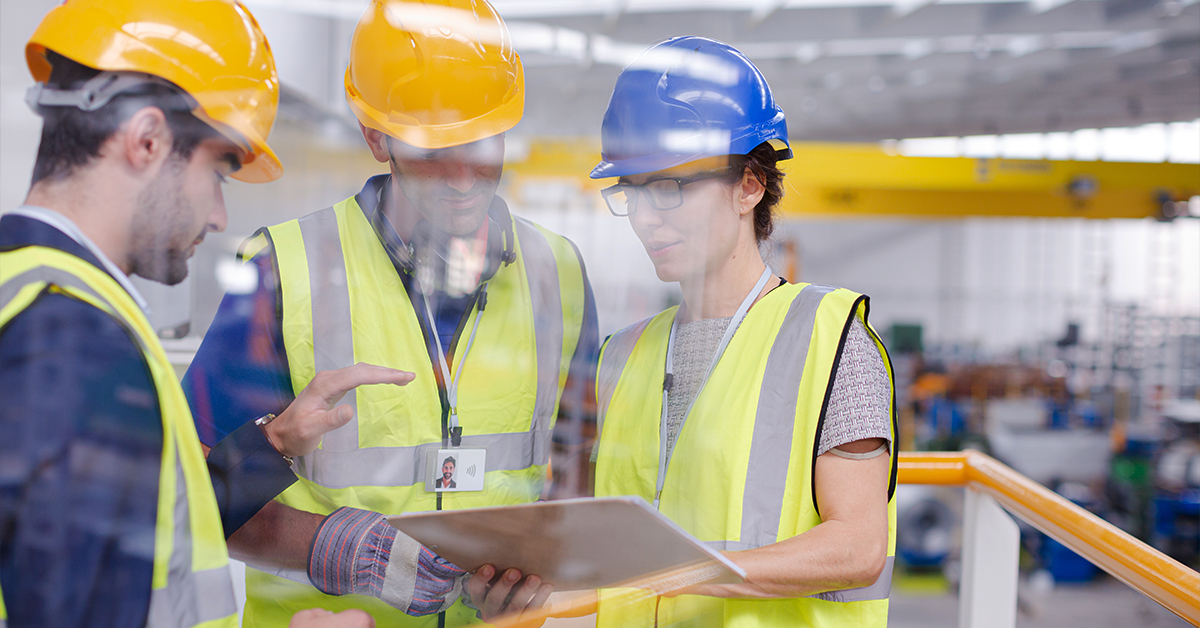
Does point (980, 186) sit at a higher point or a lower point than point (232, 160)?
higher

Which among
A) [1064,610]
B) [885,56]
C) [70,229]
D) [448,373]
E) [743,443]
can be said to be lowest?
[1064,610]

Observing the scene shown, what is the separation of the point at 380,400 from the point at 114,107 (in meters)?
0.49

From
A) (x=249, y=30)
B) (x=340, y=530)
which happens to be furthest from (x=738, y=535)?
(x=249, y=30)

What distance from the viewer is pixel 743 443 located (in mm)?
1194

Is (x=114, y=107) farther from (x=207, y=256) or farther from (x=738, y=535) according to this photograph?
(x=738, y=535)

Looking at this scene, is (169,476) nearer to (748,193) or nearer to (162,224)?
(162,224)

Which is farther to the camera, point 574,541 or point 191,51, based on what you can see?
A: point 574,541

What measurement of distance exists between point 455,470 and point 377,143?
51 cm

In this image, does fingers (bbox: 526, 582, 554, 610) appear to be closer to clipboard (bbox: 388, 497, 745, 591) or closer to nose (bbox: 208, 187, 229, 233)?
clipboard (bbox: 388, 497, 745, 591)

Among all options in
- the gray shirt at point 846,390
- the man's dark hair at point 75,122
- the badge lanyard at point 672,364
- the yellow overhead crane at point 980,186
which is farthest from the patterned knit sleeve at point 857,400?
the yellow overhead crane at point 980,186

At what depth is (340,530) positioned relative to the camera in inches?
43.1

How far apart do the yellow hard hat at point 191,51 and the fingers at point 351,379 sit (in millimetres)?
278

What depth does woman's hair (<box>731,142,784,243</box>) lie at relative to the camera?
1.28 m

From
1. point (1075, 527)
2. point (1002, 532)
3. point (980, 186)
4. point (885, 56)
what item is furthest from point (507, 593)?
point (885, 56)
